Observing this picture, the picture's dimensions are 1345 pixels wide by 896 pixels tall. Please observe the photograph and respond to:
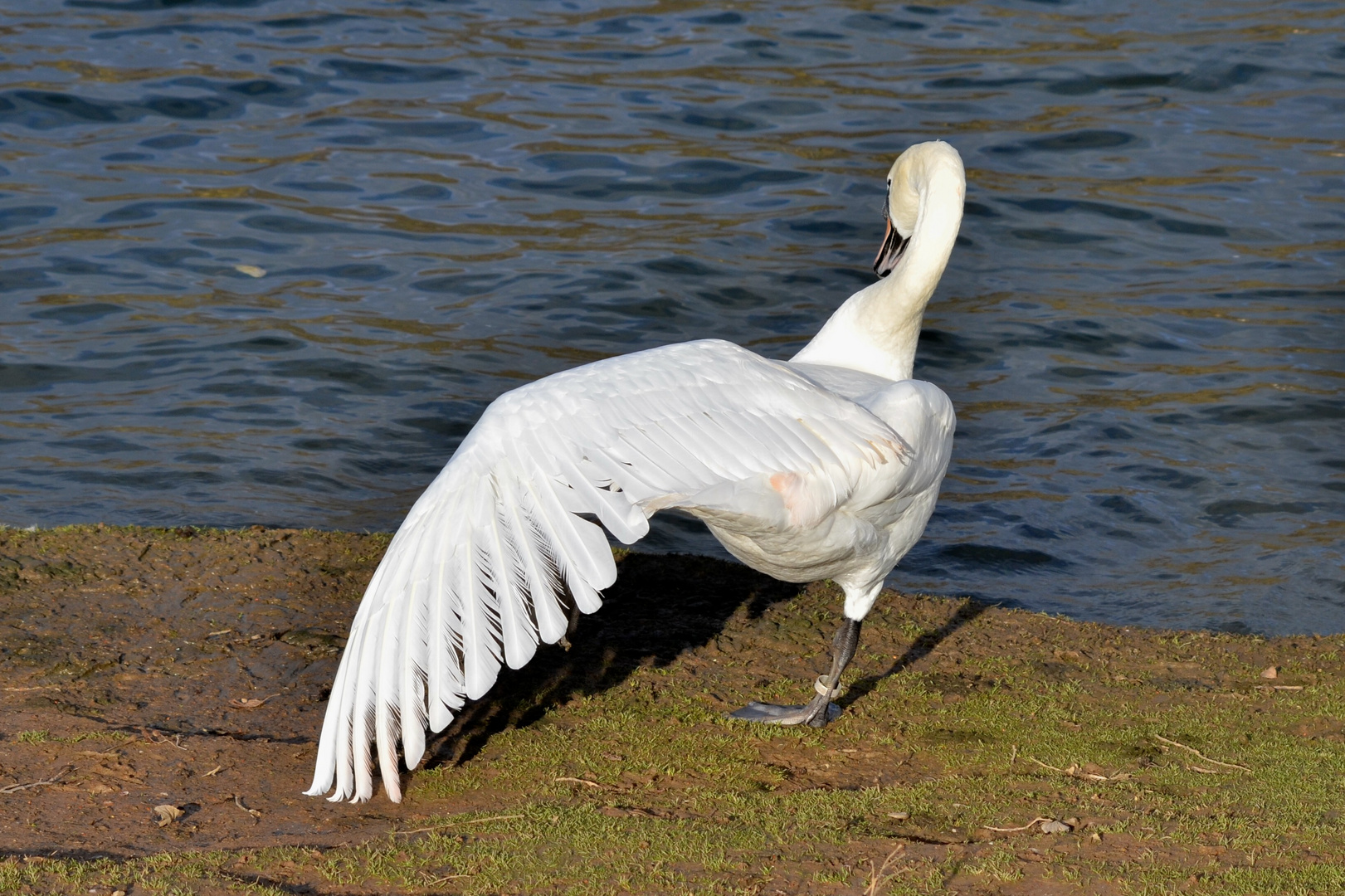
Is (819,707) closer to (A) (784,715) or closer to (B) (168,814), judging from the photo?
(A) (784,715)

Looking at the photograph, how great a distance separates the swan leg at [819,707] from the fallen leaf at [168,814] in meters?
1.84

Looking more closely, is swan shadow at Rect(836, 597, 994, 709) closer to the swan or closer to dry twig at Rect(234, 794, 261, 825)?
the swan

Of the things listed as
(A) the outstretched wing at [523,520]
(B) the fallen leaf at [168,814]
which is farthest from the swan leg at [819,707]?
(B) the fallen leaf at [168,814]

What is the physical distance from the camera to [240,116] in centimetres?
1382

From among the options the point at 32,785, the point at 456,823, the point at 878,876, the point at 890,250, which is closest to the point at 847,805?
the point at 878,876

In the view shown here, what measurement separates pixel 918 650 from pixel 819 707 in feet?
3.11

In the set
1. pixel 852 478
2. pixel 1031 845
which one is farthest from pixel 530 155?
pixel 1031 845

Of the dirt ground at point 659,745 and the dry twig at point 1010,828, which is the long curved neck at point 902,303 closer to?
the dirt ground at point 659,745

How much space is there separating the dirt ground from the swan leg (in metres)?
0.09

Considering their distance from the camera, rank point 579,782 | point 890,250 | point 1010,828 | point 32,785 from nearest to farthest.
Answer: point 1010,828 < point 32,785 < point 579,782 < point 890,250

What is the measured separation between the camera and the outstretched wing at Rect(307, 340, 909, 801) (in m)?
3.88

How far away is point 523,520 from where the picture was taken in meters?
3.97

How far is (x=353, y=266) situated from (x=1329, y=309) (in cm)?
750

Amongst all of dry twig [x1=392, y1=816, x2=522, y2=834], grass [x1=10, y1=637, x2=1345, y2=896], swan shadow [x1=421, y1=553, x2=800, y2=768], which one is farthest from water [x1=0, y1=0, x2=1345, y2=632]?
dry twig [x1=392, y1=816, x2=522, y2=834]
